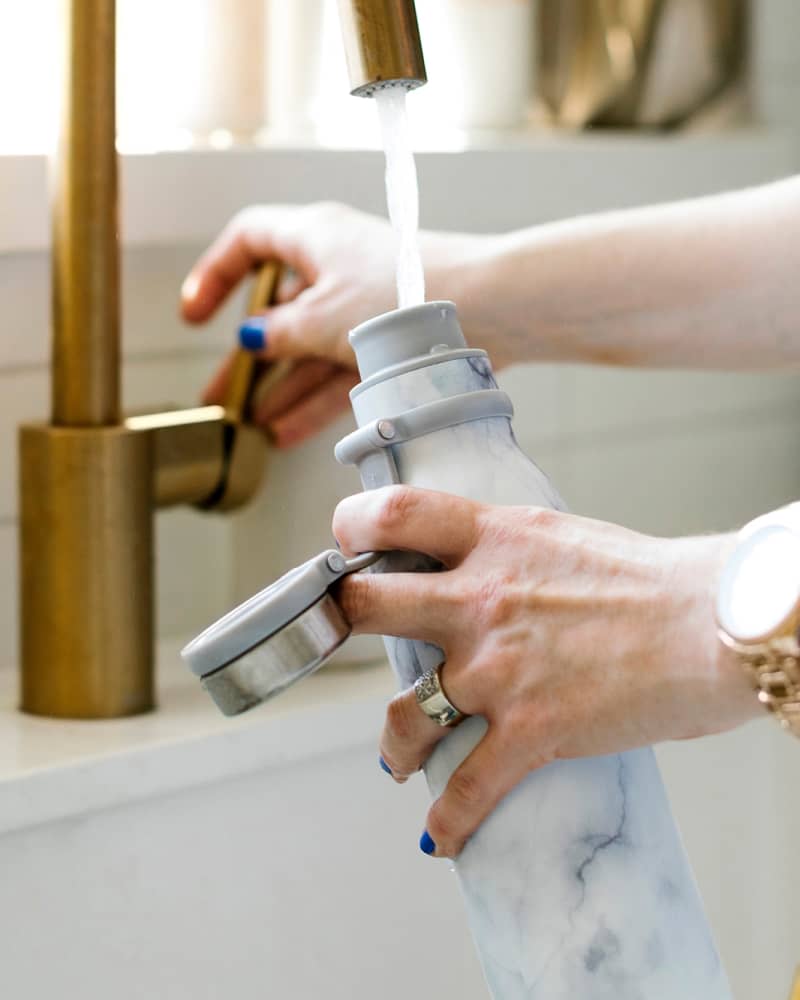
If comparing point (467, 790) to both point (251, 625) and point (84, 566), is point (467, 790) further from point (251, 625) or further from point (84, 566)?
point (84, 566)

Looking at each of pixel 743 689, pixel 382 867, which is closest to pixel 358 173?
pixel 382 867

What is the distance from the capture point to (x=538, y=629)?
437mm

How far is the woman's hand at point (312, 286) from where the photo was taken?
678 mm

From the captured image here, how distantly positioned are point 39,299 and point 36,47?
0.44 ft

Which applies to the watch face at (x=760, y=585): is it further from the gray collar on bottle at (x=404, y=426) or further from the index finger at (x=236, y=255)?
the index finger at (x=236, y=255)

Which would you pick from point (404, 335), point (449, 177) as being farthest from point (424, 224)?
point (404, 335)

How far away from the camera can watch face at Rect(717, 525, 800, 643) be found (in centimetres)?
41

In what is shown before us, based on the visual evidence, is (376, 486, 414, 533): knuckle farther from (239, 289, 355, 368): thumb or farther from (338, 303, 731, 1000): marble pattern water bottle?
(239, 289, 355, 368): thumb

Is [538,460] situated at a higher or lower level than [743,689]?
higher

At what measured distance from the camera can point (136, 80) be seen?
81 centimetres

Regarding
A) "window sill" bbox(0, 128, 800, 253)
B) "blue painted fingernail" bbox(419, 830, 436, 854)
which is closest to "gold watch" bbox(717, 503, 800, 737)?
"blue painted fingernail" bbox(419, 830, 436, 854)

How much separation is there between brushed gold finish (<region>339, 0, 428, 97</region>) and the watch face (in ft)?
0.55

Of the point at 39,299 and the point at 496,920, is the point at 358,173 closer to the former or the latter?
the point at 39,299

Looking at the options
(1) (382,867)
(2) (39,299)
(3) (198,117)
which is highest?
(3) (198,117)
